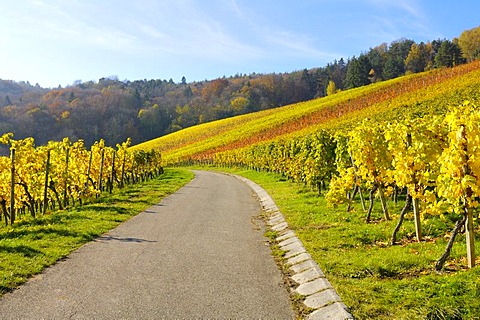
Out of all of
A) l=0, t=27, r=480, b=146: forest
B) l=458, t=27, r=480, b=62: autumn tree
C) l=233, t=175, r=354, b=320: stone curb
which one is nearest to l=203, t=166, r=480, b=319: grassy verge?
l=233, t=175, r=354, b=320: stone curb

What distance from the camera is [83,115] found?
15575cm

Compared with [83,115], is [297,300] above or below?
below

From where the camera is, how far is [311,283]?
717cm

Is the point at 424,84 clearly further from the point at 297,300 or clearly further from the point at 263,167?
the point at 297,300

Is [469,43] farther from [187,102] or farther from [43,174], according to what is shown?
[43,174]

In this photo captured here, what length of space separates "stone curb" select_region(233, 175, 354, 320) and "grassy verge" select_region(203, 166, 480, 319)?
16cm

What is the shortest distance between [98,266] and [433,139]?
24.5ft

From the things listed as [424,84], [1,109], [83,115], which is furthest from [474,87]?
[1,109]

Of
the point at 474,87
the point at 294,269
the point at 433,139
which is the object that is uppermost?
Result: the point at 474,87

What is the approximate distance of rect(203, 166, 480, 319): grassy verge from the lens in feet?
18.6

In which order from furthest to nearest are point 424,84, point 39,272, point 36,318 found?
point 424,84, point 39,272, point 36,318

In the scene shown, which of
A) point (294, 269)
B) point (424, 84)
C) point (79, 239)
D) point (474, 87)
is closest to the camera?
point (294, 269)

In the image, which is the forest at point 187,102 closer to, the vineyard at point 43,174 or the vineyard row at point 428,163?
the vineyard at point 43,174

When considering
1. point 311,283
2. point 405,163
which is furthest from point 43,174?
point 405,163
